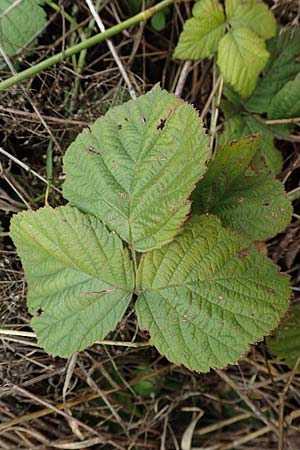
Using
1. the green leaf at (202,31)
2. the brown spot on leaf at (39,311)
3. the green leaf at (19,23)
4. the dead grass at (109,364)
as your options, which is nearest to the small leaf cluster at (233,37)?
the green leaf at (202,31)

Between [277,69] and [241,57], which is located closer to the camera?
[241,57]

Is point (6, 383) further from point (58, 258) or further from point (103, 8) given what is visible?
point (103, 8)

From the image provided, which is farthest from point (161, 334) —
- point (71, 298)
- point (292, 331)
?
point (292, 331)

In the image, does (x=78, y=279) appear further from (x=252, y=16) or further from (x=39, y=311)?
(x=252, y=16)

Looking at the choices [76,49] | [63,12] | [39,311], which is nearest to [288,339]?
[39,311]

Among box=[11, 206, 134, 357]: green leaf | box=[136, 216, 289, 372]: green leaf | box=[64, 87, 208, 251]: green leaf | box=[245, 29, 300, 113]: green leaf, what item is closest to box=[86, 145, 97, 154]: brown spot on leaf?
box=[64, 87, 208, 251]: green leaf

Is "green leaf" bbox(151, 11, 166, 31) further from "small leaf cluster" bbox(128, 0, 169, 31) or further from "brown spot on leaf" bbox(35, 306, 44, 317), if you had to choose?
"brown spot on leaf" bbox(35, 306, 44, 317)
